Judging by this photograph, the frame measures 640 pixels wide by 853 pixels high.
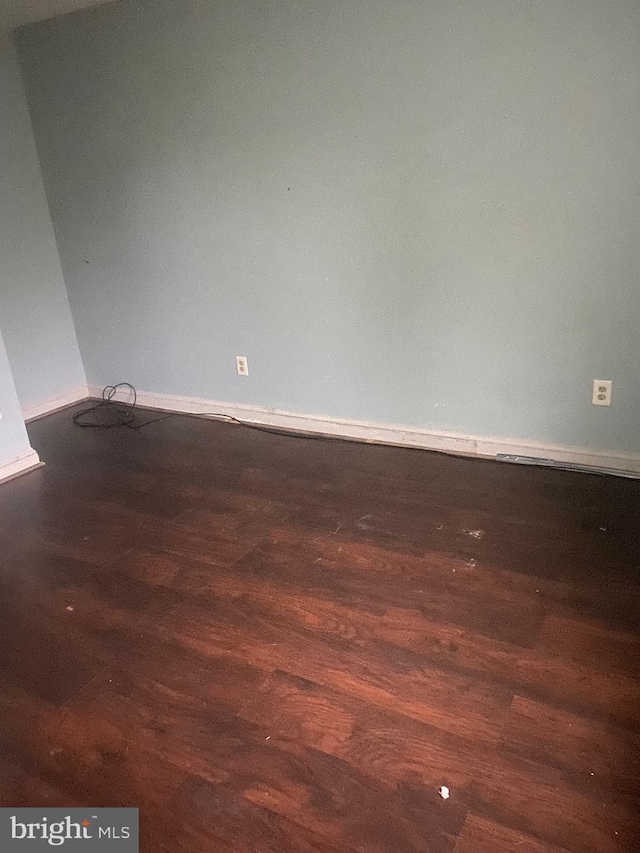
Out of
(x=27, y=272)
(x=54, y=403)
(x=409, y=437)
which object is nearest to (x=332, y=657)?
(x=409, y=437)

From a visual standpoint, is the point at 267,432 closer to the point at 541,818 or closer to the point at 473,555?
the point at 473,555

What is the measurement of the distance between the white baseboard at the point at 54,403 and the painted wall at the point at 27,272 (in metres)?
0.03

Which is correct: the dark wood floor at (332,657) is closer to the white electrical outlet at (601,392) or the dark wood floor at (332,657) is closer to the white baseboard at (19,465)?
the white baseboard at (19,465)

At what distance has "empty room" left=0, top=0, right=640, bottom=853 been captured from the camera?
1.46 metres

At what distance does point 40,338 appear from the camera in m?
3.94

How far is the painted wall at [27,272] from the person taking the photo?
11.9 ft

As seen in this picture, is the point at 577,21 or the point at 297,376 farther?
the point at 297,376

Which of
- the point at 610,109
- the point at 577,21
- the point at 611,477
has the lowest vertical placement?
the point at 611,477

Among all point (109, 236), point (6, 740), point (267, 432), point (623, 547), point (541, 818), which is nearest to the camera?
point (541, 818)

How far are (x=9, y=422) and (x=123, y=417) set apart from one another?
2.71 ft

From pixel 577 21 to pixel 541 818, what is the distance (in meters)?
2.42

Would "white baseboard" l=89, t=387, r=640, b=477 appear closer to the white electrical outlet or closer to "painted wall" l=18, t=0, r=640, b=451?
"painted wall" l=18, t=0, r=640, b=451

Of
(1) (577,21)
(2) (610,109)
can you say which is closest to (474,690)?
(2) (610,109)
